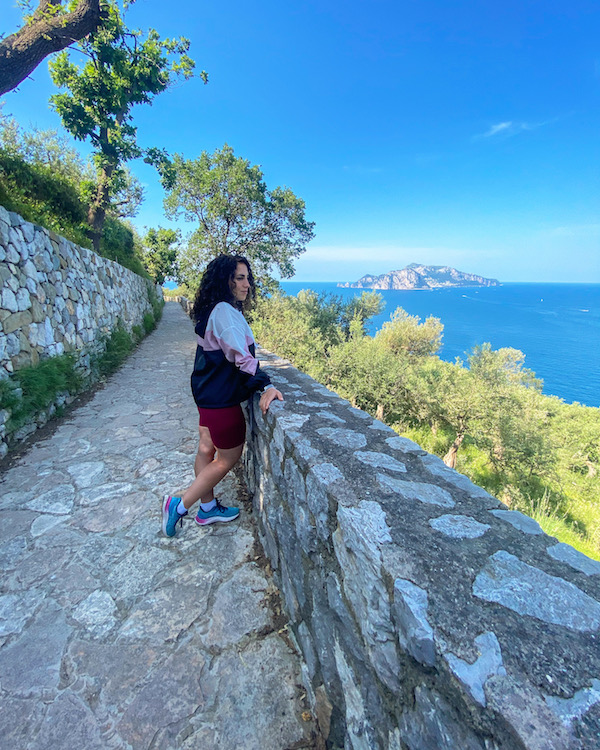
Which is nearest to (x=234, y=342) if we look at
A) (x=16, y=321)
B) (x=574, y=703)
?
(x=574, y=703)

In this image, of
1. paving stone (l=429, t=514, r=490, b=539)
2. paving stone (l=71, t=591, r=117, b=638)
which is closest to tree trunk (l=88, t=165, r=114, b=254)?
paving stone (l=71, t=591, r=117, b=638)

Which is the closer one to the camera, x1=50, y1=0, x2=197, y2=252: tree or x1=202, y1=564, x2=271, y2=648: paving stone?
x1=202, y1=564, x2=271, y2=648: paving stone

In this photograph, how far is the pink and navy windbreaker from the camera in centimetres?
185

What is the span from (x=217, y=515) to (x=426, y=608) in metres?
2.00

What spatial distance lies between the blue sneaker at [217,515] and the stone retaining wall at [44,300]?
2.29m

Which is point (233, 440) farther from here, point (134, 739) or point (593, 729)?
point (593, 729)

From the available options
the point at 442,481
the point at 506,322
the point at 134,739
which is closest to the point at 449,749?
the point at 442,481

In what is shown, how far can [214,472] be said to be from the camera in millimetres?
2139

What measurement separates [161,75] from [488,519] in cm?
1360

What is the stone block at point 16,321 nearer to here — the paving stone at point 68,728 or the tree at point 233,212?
the paving stone at point 68,728

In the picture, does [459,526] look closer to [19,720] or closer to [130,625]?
[130,625]

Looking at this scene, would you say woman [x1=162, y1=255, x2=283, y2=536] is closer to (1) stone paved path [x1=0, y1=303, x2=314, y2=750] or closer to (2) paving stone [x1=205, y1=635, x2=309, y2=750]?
(1) stone paved path [x1=0, y1=303, x2=314, y2=750]

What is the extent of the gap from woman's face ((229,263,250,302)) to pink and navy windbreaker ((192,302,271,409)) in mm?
211

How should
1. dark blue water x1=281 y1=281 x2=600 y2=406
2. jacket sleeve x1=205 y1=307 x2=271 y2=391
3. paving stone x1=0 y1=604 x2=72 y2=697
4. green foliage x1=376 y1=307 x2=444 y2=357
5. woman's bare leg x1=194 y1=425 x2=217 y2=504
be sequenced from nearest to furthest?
paving stone x1=0 y1=604 x2=72 y2=697
jacket sleeve x1=205 y1=307 x2=271 y2=391
woman's bare leg x1=194 y1=425 x2=217 y2=504
green foliage x1=376 y1=307 x2=444 y2=357
dark blue water x1=281 y1=281 x2=600 y2=406
